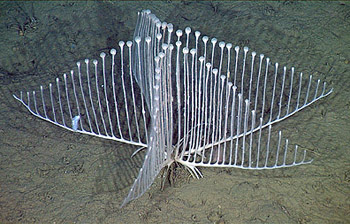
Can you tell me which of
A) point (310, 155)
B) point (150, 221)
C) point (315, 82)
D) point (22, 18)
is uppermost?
point (22, 18)

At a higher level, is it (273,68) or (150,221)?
(273,68)

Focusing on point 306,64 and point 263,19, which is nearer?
point 306,64

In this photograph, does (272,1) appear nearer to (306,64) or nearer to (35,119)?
(306,64)

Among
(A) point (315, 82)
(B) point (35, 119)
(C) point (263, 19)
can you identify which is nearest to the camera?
(B) point (35, 119)

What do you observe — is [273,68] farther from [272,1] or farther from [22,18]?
[22,18]

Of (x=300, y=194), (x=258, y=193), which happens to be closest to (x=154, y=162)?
(x=258, y=193)

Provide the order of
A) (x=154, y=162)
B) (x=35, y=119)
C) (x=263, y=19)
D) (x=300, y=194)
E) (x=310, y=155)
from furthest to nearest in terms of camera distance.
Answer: (x=263, y=19) < (x=35, y=119) < (x=310, y=155) < (x=300, y=194) < (x=154, y=162)
